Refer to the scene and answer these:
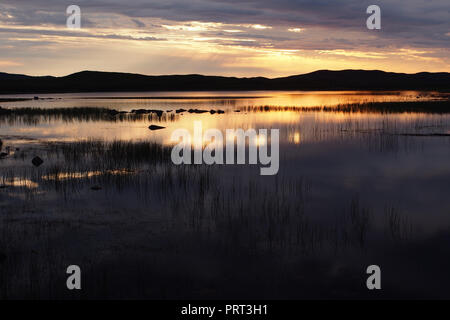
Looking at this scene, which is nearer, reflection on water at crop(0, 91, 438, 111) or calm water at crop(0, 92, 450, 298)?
calm water at crop(0, 92, 450, 298)

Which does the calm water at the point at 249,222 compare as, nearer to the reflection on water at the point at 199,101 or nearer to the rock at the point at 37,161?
the rock at the point at 37,161

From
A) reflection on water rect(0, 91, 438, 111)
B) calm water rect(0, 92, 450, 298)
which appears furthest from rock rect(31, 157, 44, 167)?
reflection on water rect(0, 91, 438, 111)

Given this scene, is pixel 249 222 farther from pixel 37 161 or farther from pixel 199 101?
pixel 199 101

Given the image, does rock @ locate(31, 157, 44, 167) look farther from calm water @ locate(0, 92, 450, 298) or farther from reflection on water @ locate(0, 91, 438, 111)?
reflection on water @ locate(0, 91, 438, 111)

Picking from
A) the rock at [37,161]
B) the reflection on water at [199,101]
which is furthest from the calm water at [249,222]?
the reflection on water at [199,101]

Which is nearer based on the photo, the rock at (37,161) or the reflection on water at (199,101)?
the rock at (37,161)

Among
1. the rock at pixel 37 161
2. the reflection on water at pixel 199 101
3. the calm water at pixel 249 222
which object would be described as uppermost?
the reflection on water at pixel 199 101

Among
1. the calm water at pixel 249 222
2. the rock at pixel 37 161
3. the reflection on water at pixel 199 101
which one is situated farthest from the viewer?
the reflection on water at pixel 199 101

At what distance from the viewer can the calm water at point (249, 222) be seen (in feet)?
24.4

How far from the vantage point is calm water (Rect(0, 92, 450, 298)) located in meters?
7.45

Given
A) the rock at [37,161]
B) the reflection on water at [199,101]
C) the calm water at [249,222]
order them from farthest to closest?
1. the reflection on water at [199,101]
2. the rock at [37,161]
3. the calm water at [249,222]
